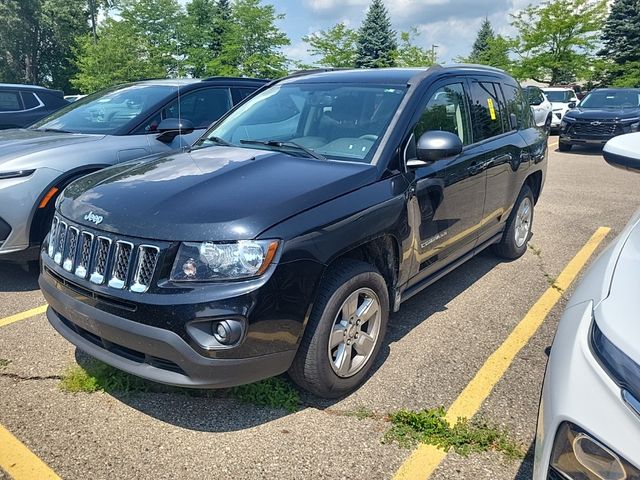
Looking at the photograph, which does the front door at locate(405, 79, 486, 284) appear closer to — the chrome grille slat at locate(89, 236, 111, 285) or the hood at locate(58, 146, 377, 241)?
the hood at locate(58, 146, 377, 241)

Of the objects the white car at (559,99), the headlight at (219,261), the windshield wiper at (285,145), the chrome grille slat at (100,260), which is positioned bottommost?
the chrome grille slat at (100,260)

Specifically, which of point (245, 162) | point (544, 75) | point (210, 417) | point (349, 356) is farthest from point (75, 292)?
point (544, 75)

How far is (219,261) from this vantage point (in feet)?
7.95

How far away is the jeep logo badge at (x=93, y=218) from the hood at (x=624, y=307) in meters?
2.30

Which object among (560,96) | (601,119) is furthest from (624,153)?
(560,96)

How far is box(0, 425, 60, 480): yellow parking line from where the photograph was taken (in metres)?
2.42

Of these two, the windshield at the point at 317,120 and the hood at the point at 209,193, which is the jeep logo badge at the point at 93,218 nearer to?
the hood at the point at 209,193

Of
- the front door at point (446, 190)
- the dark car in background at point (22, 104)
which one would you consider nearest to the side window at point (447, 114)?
the front door at point (446, 190)

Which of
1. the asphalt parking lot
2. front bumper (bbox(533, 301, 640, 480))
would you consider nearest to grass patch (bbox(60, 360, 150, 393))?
the asphalt parking lot

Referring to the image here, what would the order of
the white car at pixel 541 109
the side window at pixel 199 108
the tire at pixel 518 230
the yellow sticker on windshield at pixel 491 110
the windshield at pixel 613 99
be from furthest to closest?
the white car at pixel 541 109
the windshield at pixel 613 99
the side window at pixel 199 108
the tire at pixel 518 230
the yellow sticker on windshield at pixel 491 110

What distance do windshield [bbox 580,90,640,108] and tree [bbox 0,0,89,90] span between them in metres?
41.5

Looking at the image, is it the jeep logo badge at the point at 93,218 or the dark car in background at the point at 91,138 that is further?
the dark car in background at the point at 91,138

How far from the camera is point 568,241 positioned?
6.23 metres

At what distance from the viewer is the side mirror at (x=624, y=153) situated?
2.57 metres
